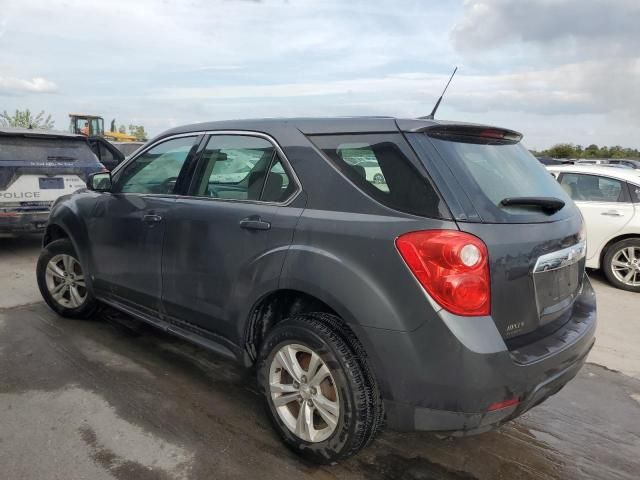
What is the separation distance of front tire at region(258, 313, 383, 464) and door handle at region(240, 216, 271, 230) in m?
0.51

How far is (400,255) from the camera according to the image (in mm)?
2184

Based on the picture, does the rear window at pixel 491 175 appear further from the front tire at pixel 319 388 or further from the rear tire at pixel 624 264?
the rear tire at pixel 624 264

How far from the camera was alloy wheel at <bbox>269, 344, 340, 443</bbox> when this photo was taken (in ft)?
8.05

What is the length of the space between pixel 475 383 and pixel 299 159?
4.56 ft

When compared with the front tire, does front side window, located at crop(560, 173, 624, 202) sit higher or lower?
higher

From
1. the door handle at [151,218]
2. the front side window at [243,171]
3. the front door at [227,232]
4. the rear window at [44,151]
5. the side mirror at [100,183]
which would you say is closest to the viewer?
the front door at [227,232]

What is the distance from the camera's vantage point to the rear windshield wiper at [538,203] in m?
2.40

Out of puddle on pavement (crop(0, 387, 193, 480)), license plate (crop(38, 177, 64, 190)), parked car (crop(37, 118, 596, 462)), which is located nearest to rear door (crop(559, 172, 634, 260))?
parked car (crop(37, 118, 596, 462))

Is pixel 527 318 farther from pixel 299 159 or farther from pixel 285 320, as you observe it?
pixel 299 159

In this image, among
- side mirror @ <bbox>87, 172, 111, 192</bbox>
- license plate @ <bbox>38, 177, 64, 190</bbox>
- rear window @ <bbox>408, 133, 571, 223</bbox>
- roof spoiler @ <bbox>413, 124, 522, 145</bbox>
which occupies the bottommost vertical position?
license plate @ <bbox>38, 177, 64, 190</bbox>

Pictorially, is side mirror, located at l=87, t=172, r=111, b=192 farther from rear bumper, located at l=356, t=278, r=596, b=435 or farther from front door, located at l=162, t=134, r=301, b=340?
rear bumper, located at l=356, t=278, r=596, b=435

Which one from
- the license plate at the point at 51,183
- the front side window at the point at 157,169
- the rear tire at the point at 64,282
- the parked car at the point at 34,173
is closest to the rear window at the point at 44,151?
the parked car at the point at 34,173

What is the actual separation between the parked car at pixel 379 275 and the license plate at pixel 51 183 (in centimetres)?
440

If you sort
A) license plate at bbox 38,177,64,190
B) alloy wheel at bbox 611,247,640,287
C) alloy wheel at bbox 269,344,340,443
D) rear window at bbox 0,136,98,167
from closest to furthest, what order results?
alloy wheel at bbox 269,344,340,443 < alloy wheel at bbox 611,247,640,287 < rear window at bbox 0,136,98,167 < license plate at bbox 38,177,64,190
